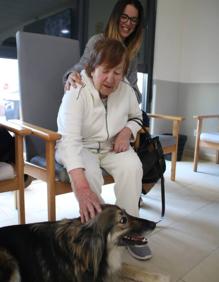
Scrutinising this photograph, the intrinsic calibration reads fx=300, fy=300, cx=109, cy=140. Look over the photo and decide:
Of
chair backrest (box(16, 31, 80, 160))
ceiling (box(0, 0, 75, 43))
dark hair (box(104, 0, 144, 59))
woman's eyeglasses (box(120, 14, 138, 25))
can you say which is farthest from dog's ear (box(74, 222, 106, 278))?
ceiling (box(0, 0, 75, 43))

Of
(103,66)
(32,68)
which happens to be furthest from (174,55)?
(103,66)

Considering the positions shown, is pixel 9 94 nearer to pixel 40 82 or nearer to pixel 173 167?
pixel 40 82

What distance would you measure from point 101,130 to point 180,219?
87 cm

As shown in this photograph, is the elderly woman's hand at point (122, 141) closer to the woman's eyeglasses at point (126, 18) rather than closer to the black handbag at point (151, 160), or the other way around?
the black handbag at point (151, 160)

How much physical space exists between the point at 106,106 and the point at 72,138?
0.26 metres

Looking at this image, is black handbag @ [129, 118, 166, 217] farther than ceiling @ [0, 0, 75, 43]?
No

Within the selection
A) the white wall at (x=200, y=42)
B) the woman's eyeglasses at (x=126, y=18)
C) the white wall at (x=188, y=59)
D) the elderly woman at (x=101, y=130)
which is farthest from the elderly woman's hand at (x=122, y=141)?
the white wall at (x=200, y=42)

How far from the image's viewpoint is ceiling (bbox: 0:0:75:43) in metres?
2.24

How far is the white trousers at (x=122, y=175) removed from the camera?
1335 mm

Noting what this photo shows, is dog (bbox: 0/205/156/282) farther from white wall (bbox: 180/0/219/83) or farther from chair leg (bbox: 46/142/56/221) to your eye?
white wall (bbox: 180/0/219/83)

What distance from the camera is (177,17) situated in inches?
134

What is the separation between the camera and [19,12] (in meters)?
2.31

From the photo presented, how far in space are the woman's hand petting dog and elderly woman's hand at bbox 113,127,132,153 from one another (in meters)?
0.28

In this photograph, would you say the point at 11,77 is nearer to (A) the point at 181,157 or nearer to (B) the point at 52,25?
(B) the point at 52,25
